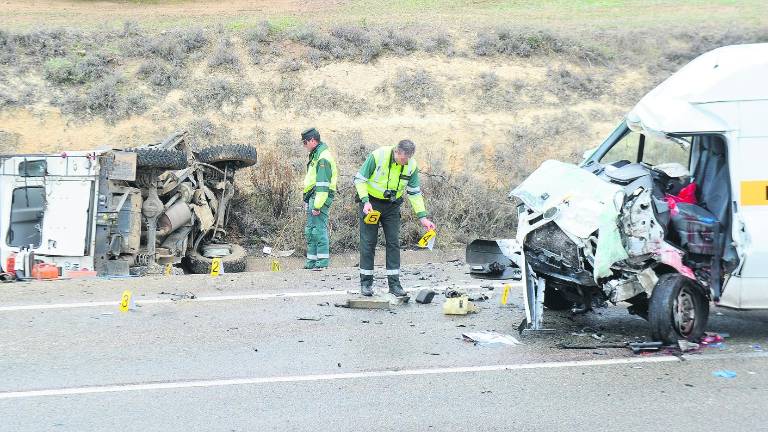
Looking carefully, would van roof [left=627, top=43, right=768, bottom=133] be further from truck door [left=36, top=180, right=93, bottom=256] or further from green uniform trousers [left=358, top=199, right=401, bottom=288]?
truck door [left=36, top=180, right=93, bottom=256]

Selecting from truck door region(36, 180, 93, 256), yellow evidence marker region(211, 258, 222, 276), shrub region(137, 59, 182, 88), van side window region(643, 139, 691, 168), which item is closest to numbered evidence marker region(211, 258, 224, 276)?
yellow evidence marker region(211, 258, 222, 276)

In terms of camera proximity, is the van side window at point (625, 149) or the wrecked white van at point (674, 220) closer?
the wrecked white van at point (674, 220)

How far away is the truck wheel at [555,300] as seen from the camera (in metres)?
8.72

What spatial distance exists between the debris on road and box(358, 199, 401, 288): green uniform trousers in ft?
0.93

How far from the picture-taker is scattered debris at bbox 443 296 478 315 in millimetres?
8750

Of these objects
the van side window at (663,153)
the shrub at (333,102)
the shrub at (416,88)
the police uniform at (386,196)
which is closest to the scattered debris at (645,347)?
the van side window at (663,153)

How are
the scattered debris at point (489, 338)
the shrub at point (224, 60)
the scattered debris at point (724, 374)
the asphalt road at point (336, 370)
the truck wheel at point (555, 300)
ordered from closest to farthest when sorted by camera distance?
the asphalt road at point (336, 370) → the scattered debris at point (724, 374) → the scattered debris at point (489, 338) → the truck wheel at point (555, 300) → the shrub at point (224, 60)

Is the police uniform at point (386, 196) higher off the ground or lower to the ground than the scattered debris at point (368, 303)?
higher

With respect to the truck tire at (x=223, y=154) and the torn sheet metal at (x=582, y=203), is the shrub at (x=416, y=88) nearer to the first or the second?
the truck tire at (x=223, y=154)

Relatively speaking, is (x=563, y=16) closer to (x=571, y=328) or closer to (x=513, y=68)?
(x=513, y=68)

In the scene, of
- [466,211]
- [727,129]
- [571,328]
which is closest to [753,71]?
[727,129]

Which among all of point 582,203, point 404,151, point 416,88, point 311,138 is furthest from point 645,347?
point 416,88

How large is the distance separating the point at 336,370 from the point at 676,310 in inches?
116

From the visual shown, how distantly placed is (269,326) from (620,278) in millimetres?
3320
